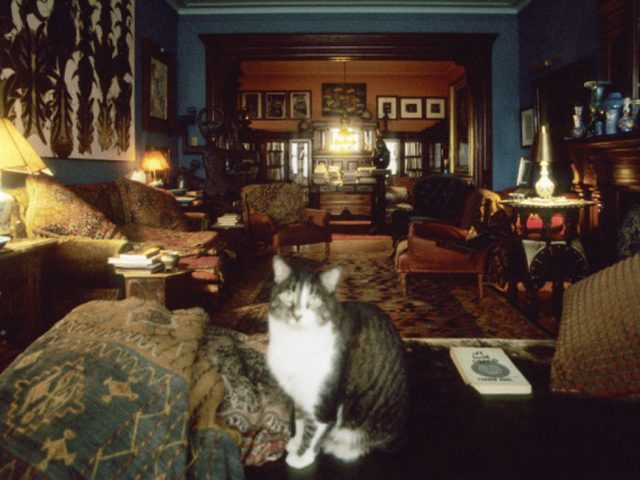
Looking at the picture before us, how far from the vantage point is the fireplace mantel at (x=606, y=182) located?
395 cm

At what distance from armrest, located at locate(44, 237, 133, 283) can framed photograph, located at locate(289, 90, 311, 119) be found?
9.17 meters

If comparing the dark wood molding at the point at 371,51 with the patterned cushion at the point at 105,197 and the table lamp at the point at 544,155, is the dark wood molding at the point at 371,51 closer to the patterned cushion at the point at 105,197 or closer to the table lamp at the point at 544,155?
the table lamp at the point at 544,155

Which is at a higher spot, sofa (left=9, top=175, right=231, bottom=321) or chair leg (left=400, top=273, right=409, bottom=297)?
sofa (left=9, top=175, right=231, bottom=321)

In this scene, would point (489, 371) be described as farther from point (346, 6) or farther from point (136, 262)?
point (346, 6)

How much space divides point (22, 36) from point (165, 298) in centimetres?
204

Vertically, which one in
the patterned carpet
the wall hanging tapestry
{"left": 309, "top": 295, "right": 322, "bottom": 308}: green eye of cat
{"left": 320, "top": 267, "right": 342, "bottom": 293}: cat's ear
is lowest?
the patterned carpet

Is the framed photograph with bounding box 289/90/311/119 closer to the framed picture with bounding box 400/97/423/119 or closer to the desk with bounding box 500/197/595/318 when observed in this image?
the framed picture with bounding box 400/97/423/119

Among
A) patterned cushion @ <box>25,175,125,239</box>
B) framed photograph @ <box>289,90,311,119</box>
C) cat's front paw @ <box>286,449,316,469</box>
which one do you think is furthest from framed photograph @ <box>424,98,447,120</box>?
cat's front paw @ <box>286,449,316,469</box>

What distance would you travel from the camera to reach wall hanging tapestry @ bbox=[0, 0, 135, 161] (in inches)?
138

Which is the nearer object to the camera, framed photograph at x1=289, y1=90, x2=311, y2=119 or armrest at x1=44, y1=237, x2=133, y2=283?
armrest at x1=44, y1=237, x2=133, y2=283

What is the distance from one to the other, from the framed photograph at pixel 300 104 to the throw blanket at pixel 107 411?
36.8ft

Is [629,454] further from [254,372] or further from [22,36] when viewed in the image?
[22,36]

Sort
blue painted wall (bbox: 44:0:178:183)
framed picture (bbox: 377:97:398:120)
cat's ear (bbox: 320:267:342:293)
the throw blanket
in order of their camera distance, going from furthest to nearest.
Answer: framed picture (bbox: 377:97:398:120)
blue painted wall (bbox: 44:0:178:183)
cat's ear (bbox: 320:267:342:293)
the throw blanket

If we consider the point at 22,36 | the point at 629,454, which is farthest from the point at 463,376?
the point at 22,36
